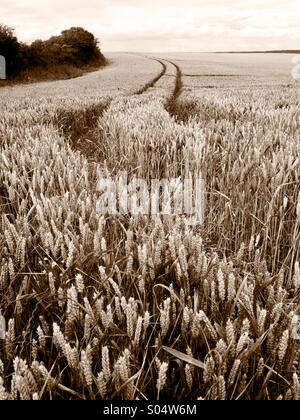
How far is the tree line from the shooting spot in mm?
21484

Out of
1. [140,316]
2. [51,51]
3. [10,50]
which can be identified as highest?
[51,51]

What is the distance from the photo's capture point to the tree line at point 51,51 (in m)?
21.5

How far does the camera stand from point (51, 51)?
2834 cm

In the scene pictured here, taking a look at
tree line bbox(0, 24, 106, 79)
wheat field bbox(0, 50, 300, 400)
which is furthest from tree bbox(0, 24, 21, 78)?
wheat field bbox(0, 50, 300, 400)

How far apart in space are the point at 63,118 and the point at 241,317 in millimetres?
4510

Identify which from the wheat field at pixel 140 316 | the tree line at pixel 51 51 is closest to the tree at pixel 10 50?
the tree line at pixel 51 51

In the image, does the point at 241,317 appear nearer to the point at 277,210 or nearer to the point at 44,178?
the point at 277,210

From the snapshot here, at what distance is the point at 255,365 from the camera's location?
0.88m

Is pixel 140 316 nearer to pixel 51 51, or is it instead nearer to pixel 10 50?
pixel 10 50

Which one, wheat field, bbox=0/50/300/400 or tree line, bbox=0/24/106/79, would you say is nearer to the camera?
wheat field, bbox=0/50/300/400

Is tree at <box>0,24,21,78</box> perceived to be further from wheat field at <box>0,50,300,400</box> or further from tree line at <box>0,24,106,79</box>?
wheat field at <box>0,50,300,400</box>

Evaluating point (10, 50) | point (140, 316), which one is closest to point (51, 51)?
point (10, 50)

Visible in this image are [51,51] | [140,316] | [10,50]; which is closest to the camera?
[140,316]

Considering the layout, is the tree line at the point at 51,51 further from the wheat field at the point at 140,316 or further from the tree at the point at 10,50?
the wheat field at the point at 140,316
